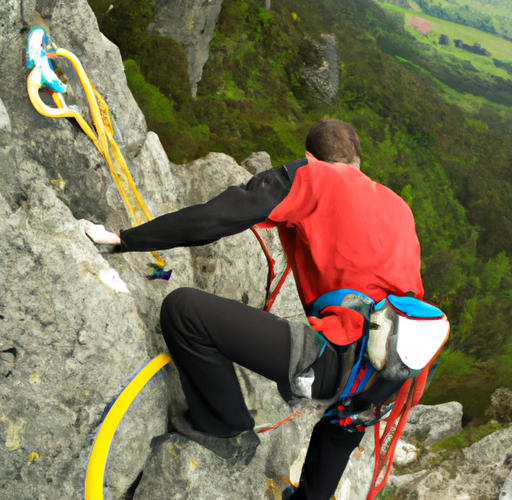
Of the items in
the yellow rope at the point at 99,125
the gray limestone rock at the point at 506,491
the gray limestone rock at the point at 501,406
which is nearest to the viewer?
the yellow rope at the point at 99,125

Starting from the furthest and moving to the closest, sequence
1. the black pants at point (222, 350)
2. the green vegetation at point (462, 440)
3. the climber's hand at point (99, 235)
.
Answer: the green vegetation at point (462, 440), the climber's hand at point (99, 235), the black pants at point (222, 350)

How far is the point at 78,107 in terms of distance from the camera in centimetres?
241

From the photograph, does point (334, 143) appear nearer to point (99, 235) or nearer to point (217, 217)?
point (217, 217)

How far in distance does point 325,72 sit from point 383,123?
107 cm

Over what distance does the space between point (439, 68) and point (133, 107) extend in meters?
5.97

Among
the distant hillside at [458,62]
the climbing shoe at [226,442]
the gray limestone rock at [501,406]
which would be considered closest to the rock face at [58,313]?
the climbing shoe at [226,442]

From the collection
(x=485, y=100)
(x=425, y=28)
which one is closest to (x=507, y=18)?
(x=425, y=28)

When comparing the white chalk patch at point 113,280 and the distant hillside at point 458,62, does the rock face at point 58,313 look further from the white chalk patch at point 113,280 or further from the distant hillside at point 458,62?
the distant hillside at point 458,62

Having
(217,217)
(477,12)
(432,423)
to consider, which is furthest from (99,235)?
(477,12)

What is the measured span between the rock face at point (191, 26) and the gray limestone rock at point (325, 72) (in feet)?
4.64

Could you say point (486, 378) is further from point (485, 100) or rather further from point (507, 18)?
point (507, 18)

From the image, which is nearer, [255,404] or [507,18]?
[255,404]

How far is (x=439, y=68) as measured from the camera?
7246mm

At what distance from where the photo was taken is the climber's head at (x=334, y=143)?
2.07 metres
